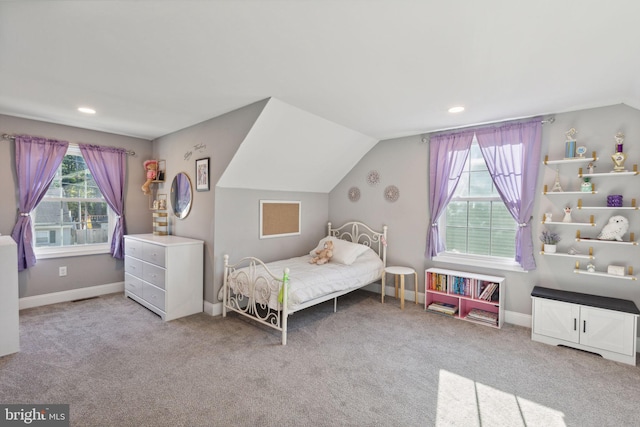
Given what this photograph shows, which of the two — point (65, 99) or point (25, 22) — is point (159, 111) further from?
point (25, 22)

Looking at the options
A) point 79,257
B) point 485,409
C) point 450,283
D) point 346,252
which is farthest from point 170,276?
point 450,283

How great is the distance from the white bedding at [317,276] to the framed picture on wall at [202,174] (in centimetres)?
115

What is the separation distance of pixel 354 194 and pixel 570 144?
2.70 metres

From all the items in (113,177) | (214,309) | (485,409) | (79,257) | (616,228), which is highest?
(113,177)

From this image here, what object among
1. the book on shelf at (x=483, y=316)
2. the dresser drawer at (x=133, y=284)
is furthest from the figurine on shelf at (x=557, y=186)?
the dresser drawer at (x=133, y=284)

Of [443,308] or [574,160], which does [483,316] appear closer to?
[443,308]

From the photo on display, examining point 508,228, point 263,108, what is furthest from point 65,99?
point 508,228

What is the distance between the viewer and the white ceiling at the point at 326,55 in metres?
1.61

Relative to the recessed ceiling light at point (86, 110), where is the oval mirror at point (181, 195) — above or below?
below

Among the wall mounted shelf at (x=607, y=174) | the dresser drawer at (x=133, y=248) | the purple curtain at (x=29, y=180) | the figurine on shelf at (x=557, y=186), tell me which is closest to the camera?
the wall mounted shelf at (x=607, y=174)

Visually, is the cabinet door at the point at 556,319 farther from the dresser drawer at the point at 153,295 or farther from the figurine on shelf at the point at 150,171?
the figurine on shelf at the point at 150,171

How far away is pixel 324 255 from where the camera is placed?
408cm

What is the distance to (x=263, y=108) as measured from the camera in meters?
2.98

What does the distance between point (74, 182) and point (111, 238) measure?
911mm
